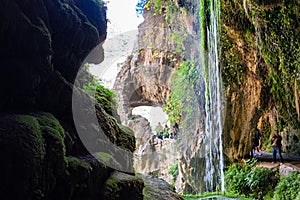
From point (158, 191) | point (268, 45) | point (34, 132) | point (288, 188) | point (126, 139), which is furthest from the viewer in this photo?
point (268, 45)

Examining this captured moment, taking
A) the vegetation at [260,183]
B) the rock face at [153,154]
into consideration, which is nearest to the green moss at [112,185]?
the vegetation at [260,183]

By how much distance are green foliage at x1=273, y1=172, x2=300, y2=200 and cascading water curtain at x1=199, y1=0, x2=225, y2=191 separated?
225 cm

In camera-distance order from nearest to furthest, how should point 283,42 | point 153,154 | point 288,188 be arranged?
point 283,42
point 288,188
point 153,154

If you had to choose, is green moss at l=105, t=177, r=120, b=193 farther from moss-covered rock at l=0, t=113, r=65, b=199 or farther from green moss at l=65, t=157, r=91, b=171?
moss-covered rock at l=0, t=113, r=65, b=199

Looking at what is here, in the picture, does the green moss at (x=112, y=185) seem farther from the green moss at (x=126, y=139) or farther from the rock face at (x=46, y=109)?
the green moss at (x=126, y=139)

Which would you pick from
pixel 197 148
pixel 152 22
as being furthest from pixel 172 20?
pixel 197 148

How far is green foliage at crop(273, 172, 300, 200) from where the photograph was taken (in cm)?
711

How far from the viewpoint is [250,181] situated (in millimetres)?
8594

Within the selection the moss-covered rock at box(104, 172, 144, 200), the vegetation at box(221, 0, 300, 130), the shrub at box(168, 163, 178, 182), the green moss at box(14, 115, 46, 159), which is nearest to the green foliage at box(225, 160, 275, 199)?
the vegetation at box(221, 0, 300, 130)

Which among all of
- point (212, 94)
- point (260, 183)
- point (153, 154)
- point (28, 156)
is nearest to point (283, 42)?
point (212, 94)

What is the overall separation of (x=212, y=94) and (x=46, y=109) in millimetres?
7484

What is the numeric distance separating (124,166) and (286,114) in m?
8.14

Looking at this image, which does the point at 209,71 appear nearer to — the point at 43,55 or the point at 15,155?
the point at 43,55

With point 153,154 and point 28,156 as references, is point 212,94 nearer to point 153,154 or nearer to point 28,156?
point 28,156
